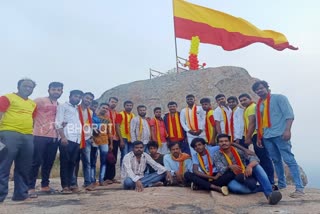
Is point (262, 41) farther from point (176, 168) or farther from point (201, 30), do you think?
point (176, 168)

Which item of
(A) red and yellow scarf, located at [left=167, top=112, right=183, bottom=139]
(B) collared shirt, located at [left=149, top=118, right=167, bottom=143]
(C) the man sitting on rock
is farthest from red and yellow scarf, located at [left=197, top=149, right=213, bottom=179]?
(B) collared shirt, located at [left=149, top=118, right=167, bottom=143]

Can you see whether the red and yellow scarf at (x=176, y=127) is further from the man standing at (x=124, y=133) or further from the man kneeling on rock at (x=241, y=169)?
the man kneeling on rock at (x=241, y=169)

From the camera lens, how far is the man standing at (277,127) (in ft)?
16.0

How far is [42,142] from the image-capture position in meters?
5.20

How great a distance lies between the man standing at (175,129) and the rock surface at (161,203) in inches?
68.5

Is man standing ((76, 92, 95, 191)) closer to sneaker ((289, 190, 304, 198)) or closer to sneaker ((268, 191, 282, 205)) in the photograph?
sneaker ((268, 191, 282, 205))

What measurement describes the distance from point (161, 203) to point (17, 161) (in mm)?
2133

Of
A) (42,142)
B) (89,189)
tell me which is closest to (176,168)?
(89,189)

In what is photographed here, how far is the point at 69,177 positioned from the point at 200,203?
2.35m

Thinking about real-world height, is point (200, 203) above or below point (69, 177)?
below

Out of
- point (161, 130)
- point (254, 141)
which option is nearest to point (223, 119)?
point (254, 141)

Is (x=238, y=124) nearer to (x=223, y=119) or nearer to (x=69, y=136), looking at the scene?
(x=223, y=119)

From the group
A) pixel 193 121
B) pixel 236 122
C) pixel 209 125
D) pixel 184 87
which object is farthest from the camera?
pixel 184 87

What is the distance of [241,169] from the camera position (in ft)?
15.9
